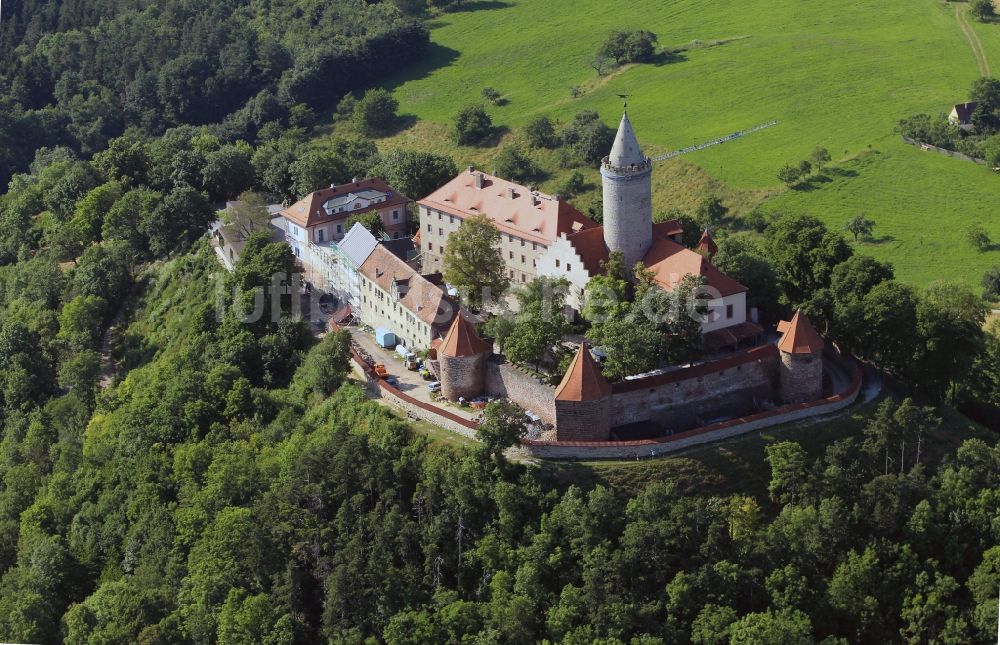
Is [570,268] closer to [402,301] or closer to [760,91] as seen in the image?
[402,301]

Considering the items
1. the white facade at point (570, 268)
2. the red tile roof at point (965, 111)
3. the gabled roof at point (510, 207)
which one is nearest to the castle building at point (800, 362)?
the white facade at point (570, 268)

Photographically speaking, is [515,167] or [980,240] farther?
[515,167]

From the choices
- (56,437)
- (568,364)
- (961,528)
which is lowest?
(56,437)

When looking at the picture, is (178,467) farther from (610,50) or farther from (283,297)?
(610,50)

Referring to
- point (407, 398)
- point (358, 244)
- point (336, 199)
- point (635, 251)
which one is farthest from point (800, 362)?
point (336, 199)

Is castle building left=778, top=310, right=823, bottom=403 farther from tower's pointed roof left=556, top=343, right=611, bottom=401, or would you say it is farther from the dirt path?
the dirt path

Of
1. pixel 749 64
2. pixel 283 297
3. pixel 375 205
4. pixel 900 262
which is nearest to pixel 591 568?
pixel 283 297

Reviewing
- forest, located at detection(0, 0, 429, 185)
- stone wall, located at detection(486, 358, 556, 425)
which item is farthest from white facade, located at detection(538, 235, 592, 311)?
forest, located at detection(0, 0, 429, 185)
